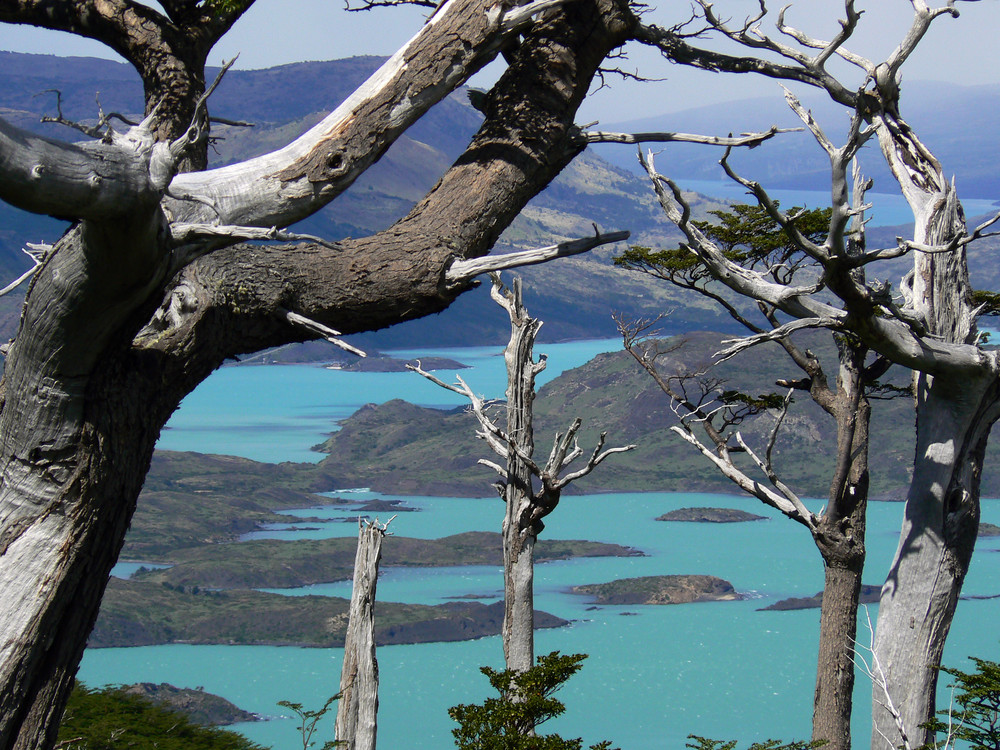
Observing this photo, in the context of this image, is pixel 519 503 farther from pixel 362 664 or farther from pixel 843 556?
pixel 843 556

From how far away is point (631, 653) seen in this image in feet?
171

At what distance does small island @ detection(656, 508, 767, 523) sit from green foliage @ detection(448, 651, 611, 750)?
3008 inches

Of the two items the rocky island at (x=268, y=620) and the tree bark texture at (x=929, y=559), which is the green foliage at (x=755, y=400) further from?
the rocky island at (x=268, y=620)

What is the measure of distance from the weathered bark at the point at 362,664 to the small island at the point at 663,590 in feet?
162

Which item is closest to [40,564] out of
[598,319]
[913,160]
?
[913,160]

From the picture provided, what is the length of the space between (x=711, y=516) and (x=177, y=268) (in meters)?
82.5

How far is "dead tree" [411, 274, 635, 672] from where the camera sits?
11.9 m

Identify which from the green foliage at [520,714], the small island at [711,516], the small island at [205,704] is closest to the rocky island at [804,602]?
the small island at [711,516]

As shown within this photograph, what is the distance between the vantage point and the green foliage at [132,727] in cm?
1275

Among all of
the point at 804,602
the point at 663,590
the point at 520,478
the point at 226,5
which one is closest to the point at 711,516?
the point at 663,590

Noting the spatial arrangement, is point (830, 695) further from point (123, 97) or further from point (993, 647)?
point (123, 97)

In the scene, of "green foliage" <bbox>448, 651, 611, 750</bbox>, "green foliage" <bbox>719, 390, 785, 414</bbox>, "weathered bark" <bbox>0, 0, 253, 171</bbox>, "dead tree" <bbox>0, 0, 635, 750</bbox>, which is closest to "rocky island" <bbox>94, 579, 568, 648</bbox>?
"green foliage" <bbox>719, 390, 785, 414</bbox>

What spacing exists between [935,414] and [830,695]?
12.0 ft

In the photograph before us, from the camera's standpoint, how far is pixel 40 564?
3305 mm
